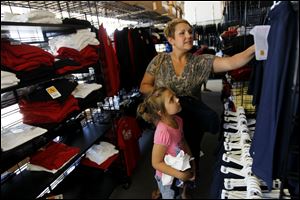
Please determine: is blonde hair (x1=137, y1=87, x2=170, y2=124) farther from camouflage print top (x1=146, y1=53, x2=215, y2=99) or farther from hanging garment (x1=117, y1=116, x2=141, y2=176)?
hanging garment (x1=117, y1=116, x2=141, y2=176)

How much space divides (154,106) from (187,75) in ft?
1.09

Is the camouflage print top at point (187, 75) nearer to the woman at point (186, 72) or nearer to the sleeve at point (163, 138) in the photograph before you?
the woman at point (186, 72)

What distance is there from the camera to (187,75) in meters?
1.50

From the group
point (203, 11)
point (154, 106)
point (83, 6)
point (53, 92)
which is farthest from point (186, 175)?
point (203, 11)

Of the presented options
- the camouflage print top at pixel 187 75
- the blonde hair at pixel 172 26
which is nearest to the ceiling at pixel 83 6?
the blonde hair at pixel 172 26

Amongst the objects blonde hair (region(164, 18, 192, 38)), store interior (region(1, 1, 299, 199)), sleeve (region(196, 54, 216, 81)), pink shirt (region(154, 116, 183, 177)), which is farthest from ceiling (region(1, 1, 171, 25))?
pink shirt (region(154, 116, 183, 177))

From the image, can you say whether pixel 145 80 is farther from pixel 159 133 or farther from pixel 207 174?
pixel 207 174

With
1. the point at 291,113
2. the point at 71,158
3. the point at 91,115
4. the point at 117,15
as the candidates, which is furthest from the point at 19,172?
the point at 117,15

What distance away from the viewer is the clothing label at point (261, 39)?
87 centimetres

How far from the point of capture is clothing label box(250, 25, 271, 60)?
2.84 feet

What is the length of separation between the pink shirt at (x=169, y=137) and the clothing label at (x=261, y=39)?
664 mm

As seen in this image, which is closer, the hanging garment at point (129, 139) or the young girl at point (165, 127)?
the young girl at point (165, 127)

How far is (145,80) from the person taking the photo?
1.65 metres

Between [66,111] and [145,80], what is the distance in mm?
606
